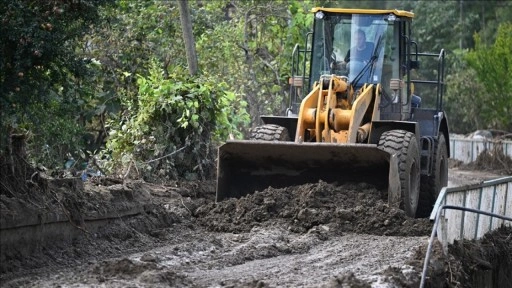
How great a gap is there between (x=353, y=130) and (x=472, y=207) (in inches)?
82.4

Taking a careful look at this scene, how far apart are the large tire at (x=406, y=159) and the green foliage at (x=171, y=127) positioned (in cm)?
376

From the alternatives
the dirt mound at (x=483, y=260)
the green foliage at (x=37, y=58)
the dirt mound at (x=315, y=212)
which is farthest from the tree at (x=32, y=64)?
the dirt mound at (x=483, y=260)

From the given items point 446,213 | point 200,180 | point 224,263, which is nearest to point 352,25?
point 200,180

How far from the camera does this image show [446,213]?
12164 mm

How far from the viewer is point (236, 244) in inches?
491

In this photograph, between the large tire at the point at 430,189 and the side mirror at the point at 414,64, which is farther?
the side mirror at the point at 414,64

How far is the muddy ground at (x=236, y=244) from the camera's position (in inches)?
395

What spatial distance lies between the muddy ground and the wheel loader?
45 centimetres

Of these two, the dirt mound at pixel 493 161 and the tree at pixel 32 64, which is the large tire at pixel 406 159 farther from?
the dirt mound at pixel 493 161

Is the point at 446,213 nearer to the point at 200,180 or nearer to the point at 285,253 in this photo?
the point at 285,253

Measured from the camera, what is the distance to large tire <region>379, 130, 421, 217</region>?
14492 millimetres

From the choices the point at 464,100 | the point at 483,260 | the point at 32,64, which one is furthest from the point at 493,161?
the point at 32,64

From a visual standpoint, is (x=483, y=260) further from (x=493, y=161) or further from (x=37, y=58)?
(x=493, y=161)

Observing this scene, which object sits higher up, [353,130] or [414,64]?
[414,64]
